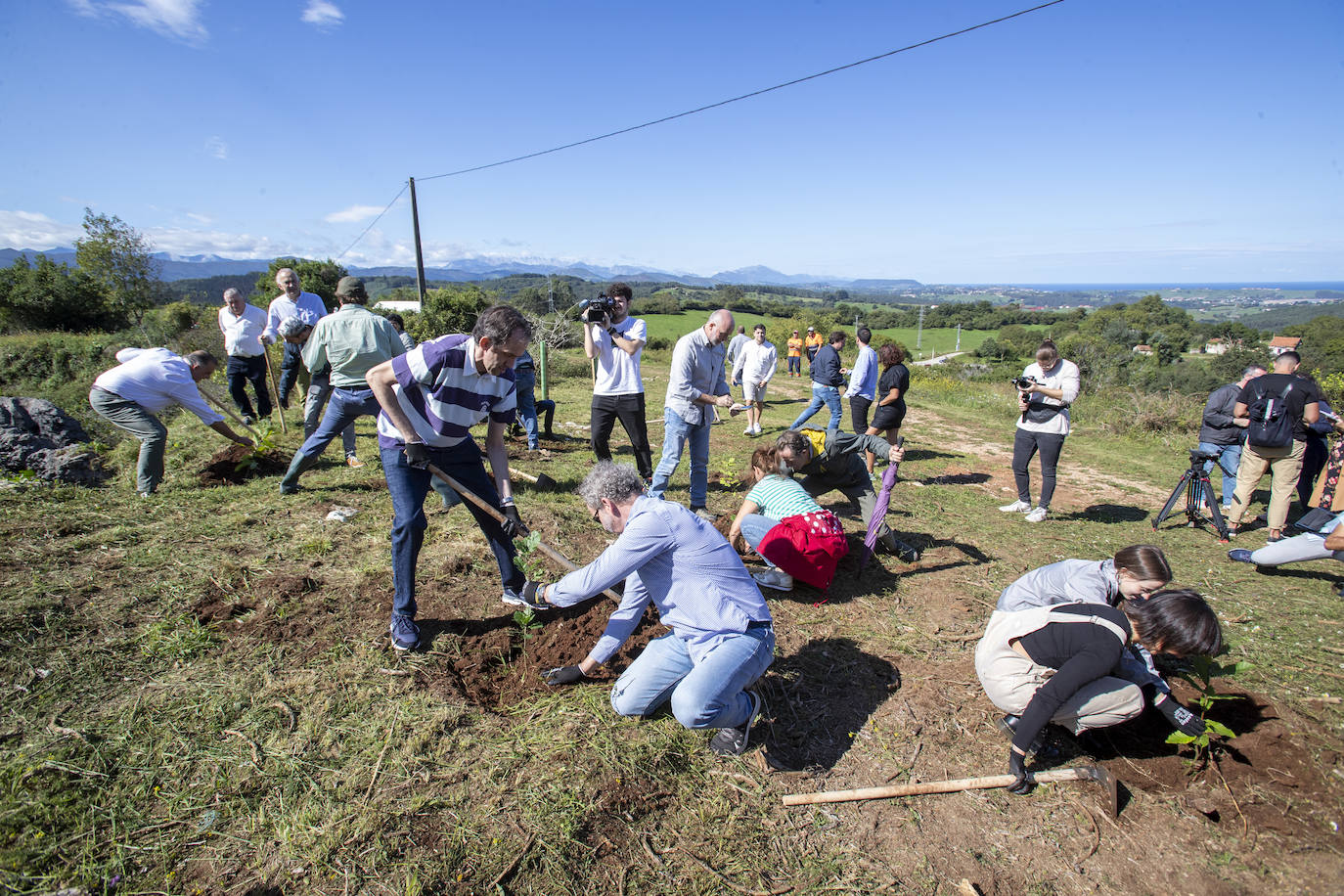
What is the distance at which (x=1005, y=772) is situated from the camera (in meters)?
2.96

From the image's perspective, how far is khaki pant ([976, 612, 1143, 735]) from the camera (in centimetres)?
280

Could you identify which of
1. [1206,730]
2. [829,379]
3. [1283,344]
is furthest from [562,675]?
[1283,344]

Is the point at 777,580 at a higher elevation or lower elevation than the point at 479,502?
lower

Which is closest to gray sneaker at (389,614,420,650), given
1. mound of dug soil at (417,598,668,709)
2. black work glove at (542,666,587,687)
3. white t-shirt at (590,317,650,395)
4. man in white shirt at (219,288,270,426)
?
mound of dug soil at (417,598,668,709)

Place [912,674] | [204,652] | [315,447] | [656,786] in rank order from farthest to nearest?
[315,447], [912,674], [204,652], [656,786]

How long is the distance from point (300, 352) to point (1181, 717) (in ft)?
29.6

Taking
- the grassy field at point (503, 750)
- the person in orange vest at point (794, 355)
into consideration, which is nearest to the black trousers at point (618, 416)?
the grassy field at point (503, 750)

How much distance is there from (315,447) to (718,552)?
4.40m

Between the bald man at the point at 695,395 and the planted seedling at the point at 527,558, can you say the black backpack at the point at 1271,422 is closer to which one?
the bald man at the point at 695,395

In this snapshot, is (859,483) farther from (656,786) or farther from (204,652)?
(204,652)

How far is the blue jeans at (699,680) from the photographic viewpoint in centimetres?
271

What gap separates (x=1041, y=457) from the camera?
6.00 meters

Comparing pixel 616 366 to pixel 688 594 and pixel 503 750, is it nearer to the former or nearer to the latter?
pixel 688 594

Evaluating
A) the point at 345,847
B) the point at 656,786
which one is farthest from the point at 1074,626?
the point at 345,847
